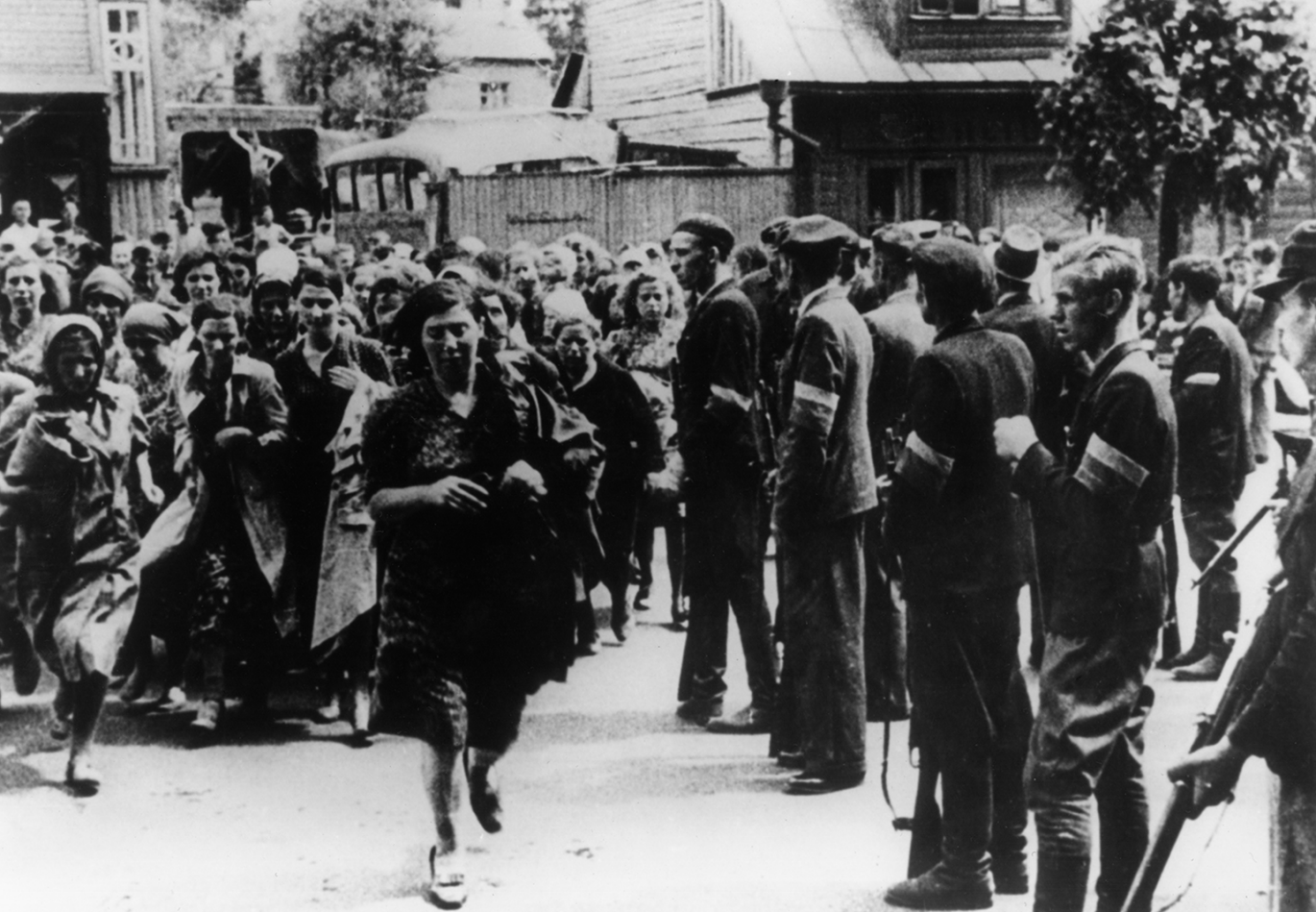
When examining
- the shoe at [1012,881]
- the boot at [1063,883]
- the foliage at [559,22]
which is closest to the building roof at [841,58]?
the foliage at [559,22]

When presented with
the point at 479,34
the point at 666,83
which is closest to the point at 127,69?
the point at 479,34

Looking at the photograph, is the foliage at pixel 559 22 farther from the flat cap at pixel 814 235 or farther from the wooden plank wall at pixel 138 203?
the wooden plank wall at pixel 138 203

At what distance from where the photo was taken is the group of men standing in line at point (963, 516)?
3.55 m

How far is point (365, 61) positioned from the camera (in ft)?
17.8

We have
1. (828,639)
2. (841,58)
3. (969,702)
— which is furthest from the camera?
(841,58)

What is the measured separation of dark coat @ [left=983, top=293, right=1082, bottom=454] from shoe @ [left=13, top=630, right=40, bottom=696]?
3.92m

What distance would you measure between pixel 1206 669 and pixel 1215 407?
1.11m

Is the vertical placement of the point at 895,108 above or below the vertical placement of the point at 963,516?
above

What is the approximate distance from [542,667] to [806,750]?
1.01m

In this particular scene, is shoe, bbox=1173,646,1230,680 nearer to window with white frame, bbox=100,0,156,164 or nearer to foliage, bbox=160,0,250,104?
foliage, bbox=160,0,250,104

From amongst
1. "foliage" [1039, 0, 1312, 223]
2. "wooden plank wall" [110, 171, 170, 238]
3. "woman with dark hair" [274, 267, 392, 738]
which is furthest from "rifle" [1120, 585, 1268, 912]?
"wooden plank wall" [110, 171, 170, 238]

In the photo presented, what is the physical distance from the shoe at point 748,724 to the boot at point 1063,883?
77.5 inches

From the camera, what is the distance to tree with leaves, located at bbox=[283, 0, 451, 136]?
526 centimetres

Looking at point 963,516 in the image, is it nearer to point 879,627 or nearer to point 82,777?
Answer: point 879,627
